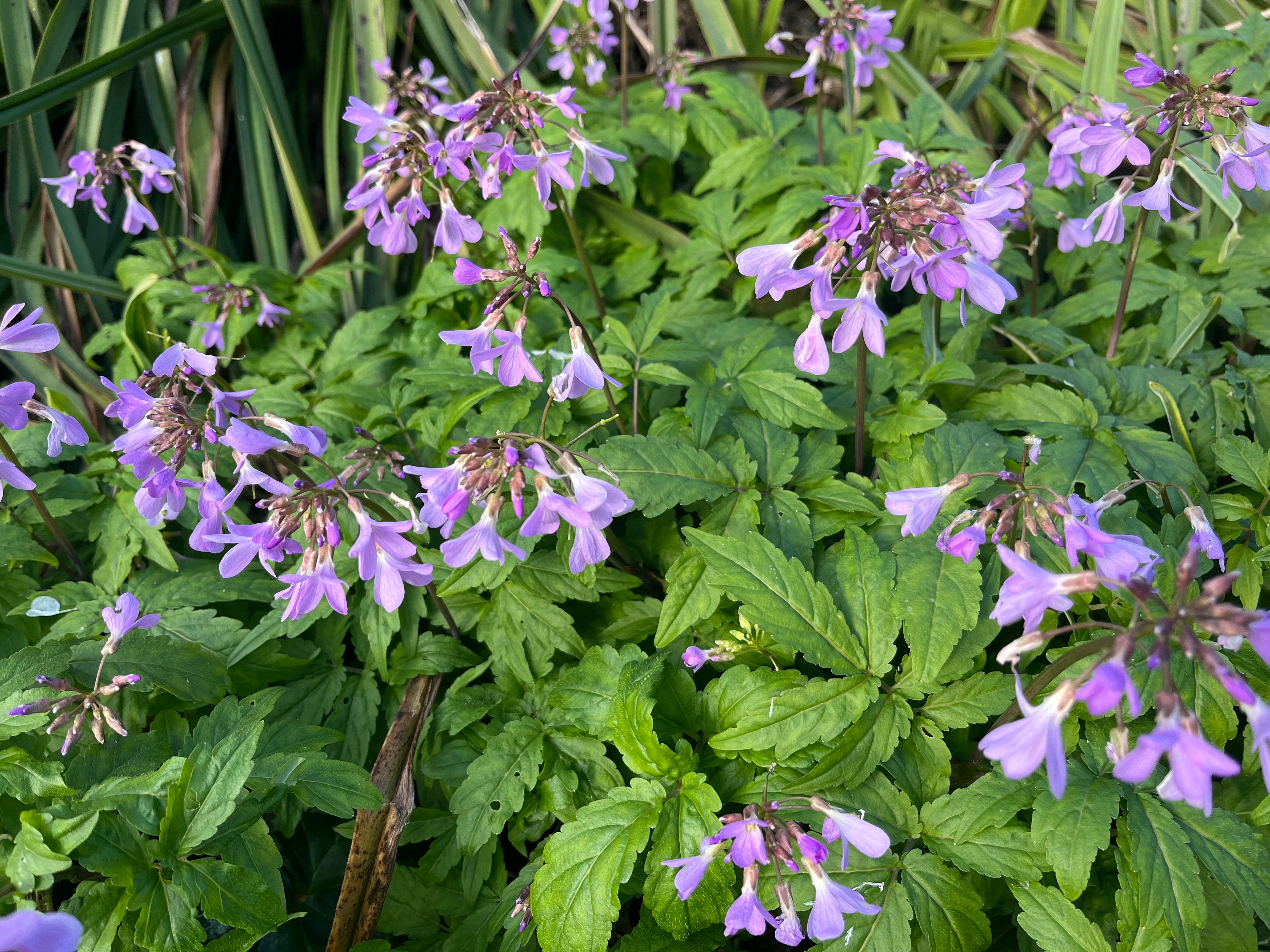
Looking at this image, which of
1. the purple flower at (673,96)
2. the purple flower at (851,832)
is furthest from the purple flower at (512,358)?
the purple flower at (673,96)

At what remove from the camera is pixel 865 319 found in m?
1.97

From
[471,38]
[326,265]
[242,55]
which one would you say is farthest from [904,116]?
[242,55]

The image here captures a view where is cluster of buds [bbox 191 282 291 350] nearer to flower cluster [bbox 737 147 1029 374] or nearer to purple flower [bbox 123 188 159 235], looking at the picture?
purple flower [bbox 123 188 159 235]

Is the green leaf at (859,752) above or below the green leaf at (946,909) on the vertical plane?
above

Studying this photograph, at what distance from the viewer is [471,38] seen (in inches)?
173

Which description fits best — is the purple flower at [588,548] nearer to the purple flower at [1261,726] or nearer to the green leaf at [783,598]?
the green leaf at [783,598]

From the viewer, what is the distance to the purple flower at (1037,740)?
4.33ft

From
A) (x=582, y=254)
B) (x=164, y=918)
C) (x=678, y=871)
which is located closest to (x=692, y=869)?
(x=678, y=871)

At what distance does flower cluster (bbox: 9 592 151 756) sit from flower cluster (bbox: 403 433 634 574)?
36.7 inches

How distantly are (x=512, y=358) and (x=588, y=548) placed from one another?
551 mm

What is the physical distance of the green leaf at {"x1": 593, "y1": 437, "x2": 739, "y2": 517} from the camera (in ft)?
7.41

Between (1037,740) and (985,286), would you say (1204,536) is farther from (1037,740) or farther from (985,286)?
(1037,740)

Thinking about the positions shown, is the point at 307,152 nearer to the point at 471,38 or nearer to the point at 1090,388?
the point at 471,38

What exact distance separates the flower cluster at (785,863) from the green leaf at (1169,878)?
1.84 feet
